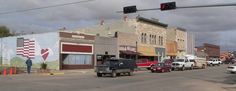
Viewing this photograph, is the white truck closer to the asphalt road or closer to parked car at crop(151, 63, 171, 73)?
parked car at crop(151, 63, 171, 73)

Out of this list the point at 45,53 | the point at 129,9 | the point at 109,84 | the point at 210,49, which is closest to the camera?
the point at 109,84

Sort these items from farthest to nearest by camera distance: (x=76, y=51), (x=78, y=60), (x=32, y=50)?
1. (x=32, y=50)
2. (x=78, y=60)
3. (x=76, y=51)

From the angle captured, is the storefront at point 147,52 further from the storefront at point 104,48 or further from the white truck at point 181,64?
the white truck at point 181,64

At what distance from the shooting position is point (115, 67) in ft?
125

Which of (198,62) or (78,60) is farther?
(198,62)

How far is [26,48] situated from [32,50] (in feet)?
5.01

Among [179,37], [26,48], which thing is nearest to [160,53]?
[179,37]

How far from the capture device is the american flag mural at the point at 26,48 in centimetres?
5650

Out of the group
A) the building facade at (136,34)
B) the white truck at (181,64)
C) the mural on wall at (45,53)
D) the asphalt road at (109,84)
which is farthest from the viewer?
the building facade at (136,34)

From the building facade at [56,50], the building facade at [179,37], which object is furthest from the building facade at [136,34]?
the building facade at [179,37]

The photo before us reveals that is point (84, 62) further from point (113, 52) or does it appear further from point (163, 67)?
point (163, 67)

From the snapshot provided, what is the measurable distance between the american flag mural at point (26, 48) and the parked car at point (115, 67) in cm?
2002

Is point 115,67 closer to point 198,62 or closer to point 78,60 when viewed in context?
point 78,60

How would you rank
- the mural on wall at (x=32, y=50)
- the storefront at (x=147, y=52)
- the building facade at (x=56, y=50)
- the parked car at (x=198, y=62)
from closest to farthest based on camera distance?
1. the building facade at (x=56, y=50)
2. the mural on wall at (x=32, y=50)
3. the parked car at (x=198, y=62)
4. the storefront at (x=147, y=52)
